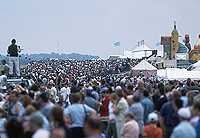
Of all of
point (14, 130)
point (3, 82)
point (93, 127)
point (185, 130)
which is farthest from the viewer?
point (3, 82)

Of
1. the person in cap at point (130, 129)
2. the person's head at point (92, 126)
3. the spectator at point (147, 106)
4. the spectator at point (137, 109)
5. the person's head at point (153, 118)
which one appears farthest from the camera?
the spectator at point (147, 106)

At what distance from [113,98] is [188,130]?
3301 millimetres

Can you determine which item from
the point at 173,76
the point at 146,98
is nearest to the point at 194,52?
the point at 173,76

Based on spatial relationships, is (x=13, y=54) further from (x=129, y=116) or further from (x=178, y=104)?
(x=178, y=104)

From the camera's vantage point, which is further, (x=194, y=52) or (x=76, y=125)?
(x=194, y=52)

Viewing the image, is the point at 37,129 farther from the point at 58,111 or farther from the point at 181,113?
the point at 181,113

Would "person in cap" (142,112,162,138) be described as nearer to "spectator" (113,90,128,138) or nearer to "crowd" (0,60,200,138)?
"crowd" (0,60,200,138)

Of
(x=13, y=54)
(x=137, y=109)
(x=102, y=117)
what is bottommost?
(x=102, y=117)

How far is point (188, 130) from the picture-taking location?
6.34 metres

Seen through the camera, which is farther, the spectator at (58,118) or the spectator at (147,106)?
the spectator at (147,106)

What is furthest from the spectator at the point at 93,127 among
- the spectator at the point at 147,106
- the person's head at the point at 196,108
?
the spectator at the point at 147,106

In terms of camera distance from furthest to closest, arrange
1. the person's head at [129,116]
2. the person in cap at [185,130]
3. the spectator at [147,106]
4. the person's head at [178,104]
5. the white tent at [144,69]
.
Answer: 1. the white tent at [144,69]
2. the spectator at [147,106]
3. the person's head at [129,116]
4. the person's head at [178,104]
5. the person in cap at [185,130]

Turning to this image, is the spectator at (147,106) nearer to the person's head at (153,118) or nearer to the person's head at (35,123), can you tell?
the person's head at (153,118)

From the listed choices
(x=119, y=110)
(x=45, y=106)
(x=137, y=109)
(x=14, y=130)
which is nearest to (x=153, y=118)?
(x=137, y=109)
